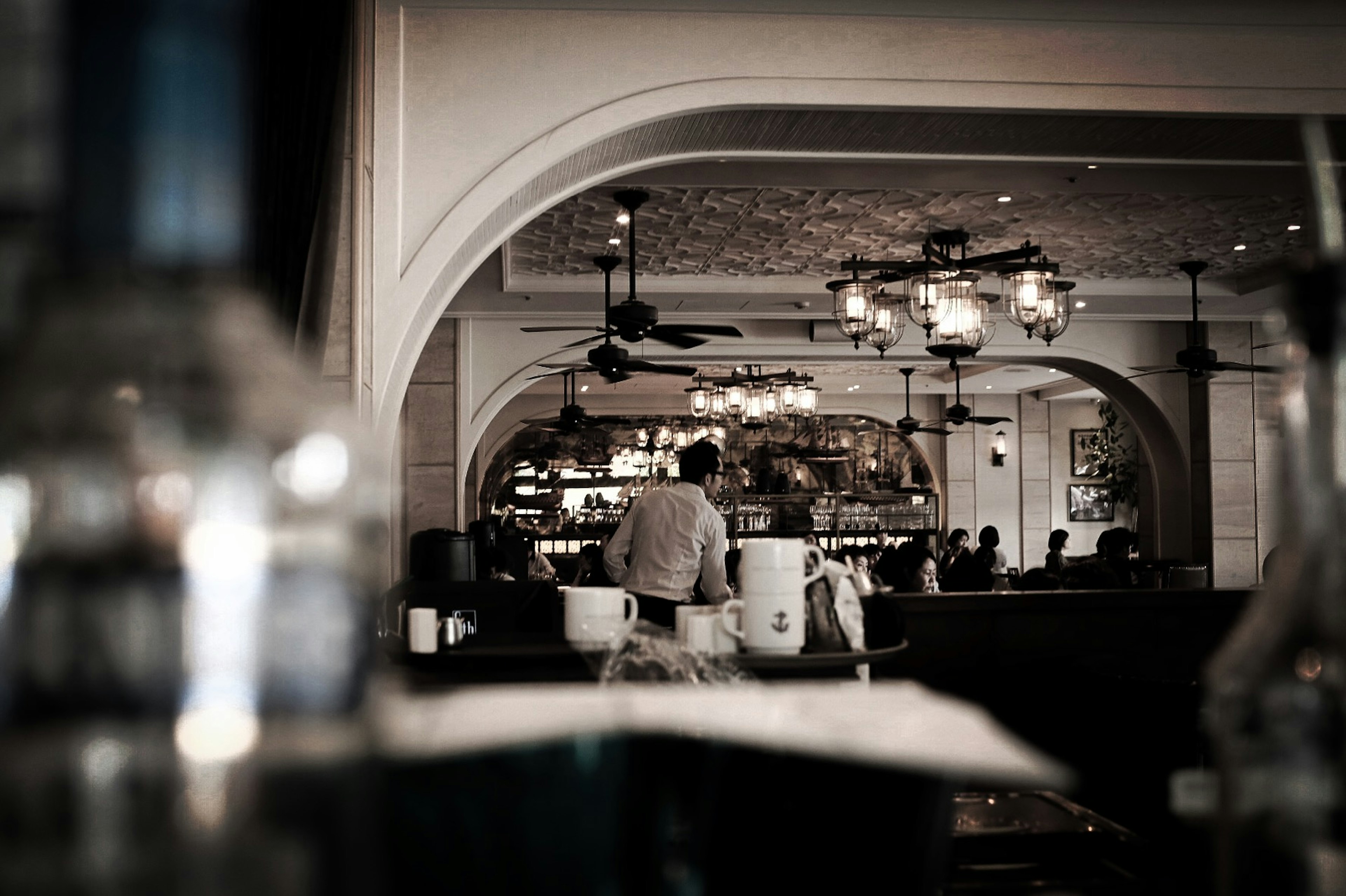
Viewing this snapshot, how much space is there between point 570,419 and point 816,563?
7306 millimetres

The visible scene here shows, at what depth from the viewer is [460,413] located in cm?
897

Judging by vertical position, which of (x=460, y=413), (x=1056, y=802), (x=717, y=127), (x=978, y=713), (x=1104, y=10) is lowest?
(x=1056, y=802)

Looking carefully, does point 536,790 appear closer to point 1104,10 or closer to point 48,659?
point 48,659

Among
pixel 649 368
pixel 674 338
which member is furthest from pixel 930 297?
pixel 649 368

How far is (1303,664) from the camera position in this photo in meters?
0.39

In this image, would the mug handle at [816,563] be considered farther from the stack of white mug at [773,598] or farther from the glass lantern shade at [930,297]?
the glass lantern shade at [930,297]

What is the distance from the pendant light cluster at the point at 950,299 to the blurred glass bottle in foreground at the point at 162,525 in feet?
16.0

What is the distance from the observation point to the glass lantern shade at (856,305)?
18.8ft

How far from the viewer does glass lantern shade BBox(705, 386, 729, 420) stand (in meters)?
10.7

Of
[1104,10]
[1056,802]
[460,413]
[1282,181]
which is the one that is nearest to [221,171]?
[1056,802]

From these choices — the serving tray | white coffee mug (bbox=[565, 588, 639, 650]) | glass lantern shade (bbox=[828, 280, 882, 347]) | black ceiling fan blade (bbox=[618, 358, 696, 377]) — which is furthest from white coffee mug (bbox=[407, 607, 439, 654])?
black ceiling fan blade (bbox=[618, 358, 696, 377])

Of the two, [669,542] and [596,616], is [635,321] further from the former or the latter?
[596,616]

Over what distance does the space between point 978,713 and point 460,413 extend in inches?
341

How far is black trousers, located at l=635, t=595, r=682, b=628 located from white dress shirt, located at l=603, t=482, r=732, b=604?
0.21 meters
